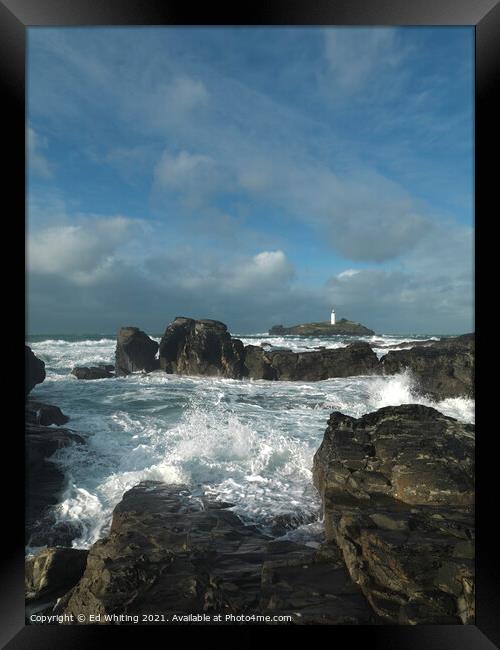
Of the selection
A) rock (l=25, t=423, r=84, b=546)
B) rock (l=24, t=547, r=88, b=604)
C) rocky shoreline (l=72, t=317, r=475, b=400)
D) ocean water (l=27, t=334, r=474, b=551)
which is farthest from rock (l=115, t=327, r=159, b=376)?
rock (l=24, t=547, r=88, b=604)

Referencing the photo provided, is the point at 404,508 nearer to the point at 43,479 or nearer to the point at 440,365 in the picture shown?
the point at 43,479

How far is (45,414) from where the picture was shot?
4.85m

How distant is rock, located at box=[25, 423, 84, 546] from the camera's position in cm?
344

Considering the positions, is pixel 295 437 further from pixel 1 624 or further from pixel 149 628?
pixel 1 624

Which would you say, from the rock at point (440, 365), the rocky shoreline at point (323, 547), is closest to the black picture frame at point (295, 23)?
the rocky shoreline at point (323, 547)

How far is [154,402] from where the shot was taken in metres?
6.16

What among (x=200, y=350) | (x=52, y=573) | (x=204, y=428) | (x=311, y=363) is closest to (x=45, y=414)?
(x=204, y=428)

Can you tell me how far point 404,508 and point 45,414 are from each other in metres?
4.83

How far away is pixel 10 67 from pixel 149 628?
410 cm

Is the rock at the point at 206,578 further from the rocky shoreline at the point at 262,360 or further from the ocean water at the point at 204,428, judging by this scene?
the rocky shoreline at the point at 262,360

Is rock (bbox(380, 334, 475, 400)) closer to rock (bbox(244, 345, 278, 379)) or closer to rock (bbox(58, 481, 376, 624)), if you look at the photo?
rock (bbox(244, 345, 278, 379))

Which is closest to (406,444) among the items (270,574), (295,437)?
(270,574)

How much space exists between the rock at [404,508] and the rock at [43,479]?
298 cm

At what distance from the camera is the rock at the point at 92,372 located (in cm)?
681
